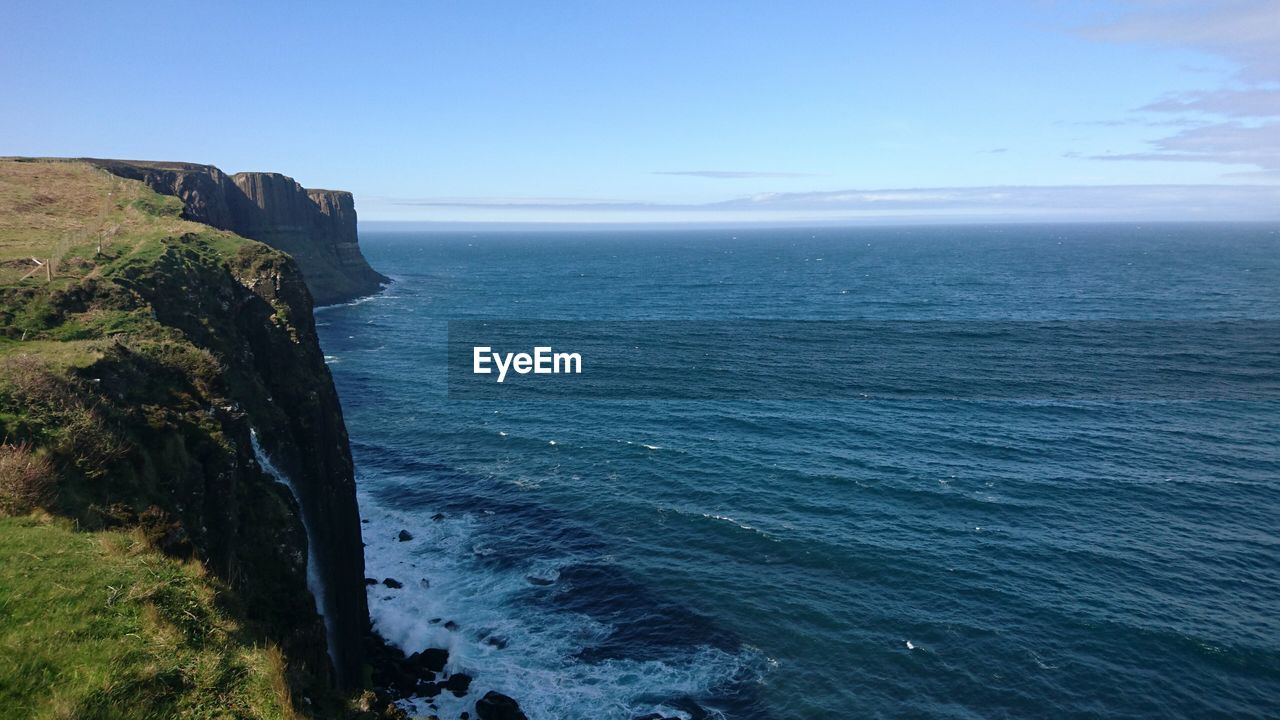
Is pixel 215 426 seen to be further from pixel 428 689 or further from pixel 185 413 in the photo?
pixel 428 689

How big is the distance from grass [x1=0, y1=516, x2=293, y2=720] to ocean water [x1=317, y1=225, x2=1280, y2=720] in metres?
19.5

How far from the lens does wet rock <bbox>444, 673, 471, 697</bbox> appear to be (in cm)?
3288

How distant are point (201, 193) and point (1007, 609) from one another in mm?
122800

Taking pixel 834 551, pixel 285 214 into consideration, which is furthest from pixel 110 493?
pixel 285 214

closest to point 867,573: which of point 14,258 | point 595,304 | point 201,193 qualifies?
point 14,258

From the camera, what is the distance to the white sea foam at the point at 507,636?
1266 inches

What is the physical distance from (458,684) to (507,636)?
3.98 m

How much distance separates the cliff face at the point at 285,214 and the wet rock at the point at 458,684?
A: 96.6 meters

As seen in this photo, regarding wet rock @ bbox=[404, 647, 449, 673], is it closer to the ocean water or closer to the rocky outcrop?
the ocean water

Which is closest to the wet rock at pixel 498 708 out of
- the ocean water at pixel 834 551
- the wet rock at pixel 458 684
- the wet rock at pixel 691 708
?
the ocean water at pixel 834 551

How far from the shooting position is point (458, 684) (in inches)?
1308

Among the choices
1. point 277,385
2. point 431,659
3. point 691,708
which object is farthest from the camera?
point 277,385

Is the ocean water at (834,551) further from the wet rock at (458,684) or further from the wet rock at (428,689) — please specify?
the wet rock at (428,689)

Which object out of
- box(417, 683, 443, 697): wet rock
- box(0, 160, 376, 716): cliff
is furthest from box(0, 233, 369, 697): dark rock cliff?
box(417, 683, 443, 697): wet rock
